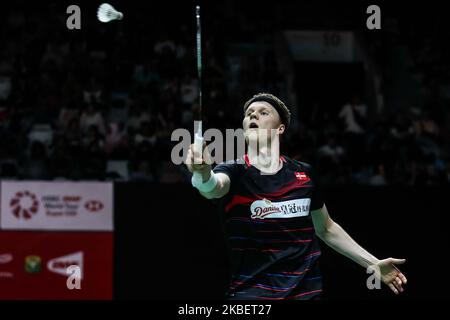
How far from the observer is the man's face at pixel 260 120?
422 centimetres

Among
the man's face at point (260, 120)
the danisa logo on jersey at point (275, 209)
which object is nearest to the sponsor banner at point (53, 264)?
the man's face at point (260, 120)

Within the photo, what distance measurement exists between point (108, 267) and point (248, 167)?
477 cm

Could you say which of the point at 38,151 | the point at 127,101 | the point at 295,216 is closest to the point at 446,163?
the point at 127,101

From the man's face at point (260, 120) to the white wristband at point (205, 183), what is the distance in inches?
20.2

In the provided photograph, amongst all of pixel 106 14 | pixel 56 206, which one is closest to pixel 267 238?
pixel 106 14

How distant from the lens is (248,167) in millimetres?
4191

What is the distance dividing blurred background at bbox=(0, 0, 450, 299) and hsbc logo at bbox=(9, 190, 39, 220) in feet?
1.27

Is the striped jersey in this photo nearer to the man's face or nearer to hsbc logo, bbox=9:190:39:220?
the man's face

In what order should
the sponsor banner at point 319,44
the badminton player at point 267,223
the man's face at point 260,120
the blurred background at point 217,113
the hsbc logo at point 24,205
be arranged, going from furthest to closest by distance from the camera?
the sponsor banner at point 319,44, the blurred background at point 217,113, the hsbc logo at point 24,205, the man's face at point 260,120, the badminton player at point 267,223

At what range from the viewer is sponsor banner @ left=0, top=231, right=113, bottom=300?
27.9ft

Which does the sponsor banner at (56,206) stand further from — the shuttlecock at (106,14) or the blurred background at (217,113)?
the shuttlecock at (106,14)

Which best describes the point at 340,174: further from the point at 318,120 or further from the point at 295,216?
the point at 295,216

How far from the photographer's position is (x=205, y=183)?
3709mm

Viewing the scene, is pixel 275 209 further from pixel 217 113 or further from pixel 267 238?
pixel 217 113
